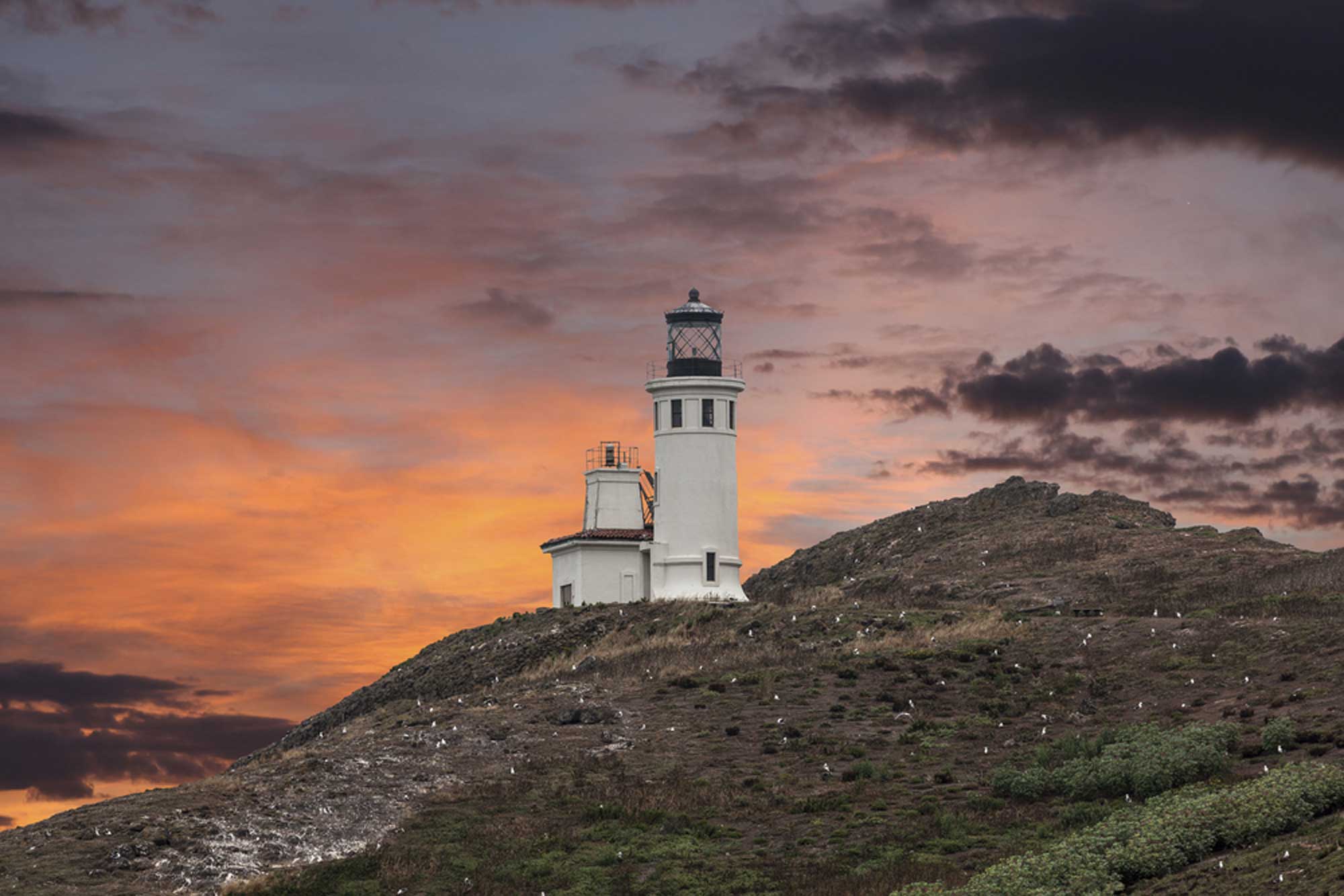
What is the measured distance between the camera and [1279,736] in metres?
35.3

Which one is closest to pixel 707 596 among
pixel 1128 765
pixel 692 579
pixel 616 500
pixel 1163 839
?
pixel 692 579

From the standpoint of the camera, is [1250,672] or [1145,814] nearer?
[1145,814]

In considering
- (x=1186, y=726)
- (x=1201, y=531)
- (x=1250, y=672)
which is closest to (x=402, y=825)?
(x=1186, y=726)

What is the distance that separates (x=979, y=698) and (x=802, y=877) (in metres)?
13.5

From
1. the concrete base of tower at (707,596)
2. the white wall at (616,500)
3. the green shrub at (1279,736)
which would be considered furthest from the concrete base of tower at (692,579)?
the green shrub at (1279,736)

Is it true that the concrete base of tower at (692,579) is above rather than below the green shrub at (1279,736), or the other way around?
above

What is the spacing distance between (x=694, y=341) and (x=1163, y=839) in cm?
4018

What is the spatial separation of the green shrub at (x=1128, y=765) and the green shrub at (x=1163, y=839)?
8.96ft

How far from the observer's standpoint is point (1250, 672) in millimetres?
41938

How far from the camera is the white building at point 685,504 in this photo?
64625mm

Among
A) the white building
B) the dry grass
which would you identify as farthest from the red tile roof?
the dry grass

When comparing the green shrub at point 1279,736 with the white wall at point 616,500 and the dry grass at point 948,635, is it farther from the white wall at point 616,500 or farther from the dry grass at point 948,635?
the white wall at point 616,500

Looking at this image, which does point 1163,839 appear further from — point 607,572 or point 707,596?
point 607,572

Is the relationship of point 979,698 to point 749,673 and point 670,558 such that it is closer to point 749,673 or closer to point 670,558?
point 749,673
